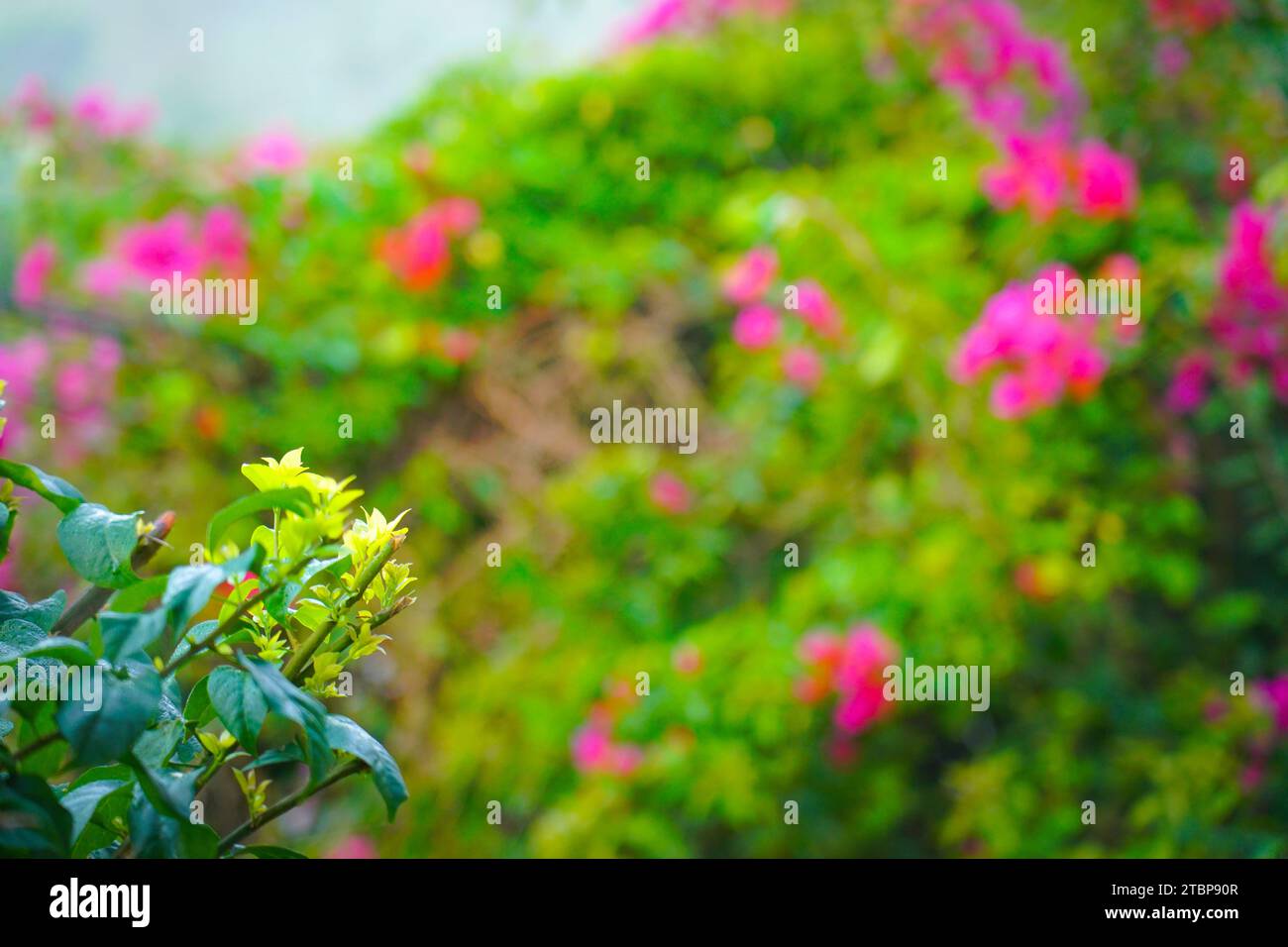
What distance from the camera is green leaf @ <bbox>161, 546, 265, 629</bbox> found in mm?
450

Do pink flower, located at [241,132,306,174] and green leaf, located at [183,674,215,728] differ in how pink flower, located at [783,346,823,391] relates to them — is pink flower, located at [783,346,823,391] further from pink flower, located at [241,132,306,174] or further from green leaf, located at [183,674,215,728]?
green leaf, located at [183,674,215,728]

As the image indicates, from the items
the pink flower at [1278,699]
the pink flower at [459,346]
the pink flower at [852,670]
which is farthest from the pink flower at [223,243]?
the pink flower at [1278,699]

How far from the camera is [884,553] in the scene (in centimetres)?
198

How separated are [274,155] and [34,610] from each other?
6.80 feet

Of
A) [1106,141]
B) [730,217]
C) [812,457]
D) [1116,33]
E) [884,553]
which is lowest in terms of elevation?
[884,553]

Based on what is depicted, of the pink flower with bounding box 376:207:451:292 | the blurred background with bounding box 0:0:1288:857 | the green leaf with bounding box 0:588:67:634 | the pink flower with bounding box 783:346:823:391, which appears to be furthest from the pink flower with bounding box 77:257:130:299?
the green leaf with bounding box 0:588:67:634

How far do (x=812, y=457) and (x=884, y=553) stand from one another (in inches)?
Answer: 11.0

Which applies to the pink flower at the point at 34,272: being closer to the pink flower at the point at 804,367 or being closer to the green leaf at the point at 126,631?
the pink flower at the point at 804,367

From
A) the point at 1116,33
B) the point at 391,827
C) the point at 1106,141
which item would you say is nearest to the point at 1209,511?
the point at 1106,141

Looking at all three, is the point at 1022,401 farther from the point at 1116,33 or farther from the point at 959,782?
the point at 1116,33

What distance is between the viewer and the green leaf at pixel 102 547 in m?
0.51

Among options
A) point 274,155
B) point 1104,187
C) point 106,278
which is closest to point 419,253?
point 274,155

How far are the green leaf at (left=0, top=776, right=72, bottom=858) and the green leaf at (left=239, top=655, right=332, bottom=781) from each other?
0.31 ft
